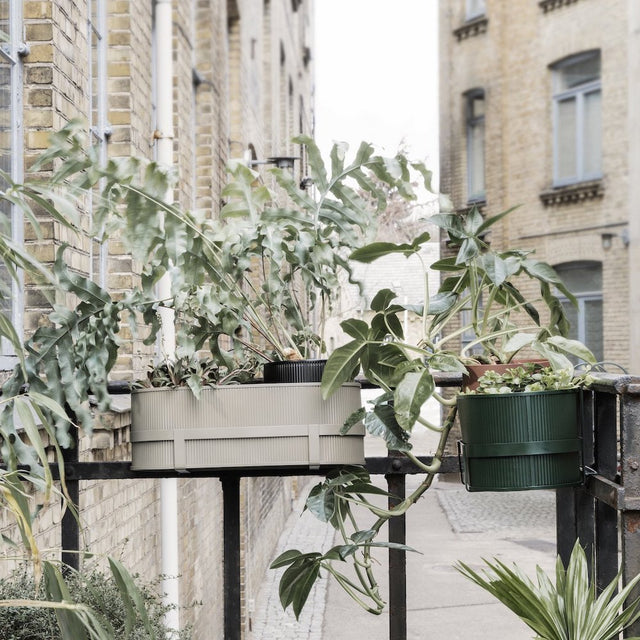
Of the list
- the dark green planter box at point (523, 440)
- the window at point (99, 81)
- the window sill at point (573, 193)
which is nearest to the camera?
the dark green planter box at point (523, 440)

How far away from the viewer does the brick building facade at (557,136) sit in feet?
49.3

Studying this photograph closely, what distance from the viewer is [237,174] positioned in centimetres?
240

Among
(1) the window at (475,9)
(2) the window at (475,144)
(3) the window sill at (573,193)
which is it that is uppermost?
(1) the window at (475,9)

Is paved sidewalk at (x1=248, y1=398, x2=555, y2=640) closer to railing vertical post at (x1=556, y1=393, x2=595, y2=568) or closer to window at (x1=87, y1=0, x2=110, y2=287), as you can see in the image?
window at (x1=87, y1=0, x2=110, y2=287)

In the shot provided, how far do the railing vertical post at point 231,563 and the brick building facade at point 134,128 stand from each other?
0.30 metres

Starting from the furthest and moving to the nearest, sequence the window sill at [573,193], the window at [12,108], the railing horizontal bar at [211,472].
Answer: the window sill at [573,193] → the window at [12,108] → the railing horizontal bar at [211,472]

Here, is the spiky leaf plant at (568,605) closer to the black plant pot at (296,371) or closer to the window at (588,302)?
the black plant pot at (296,371)

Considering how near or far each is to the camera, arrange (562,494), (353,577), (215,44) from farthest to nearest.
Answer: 1. (353,577)
2. (215,44)
3. (562,494)

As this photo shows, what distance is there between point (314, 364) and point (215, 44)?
18.8 feet

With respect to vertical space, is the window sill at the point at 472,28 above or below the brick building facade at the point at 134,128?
above

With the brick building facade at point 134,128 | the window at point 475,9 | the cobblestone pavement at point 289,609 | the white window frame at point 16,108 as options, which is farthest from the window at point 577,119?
the white window frame at point 16,108

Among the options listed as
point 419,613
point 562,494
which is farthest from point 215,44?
point 562,494

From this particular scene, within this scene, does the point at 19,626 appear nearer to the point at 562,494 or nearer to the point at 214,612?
the point at 562,494

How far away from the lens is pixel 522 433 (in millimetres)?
2020
